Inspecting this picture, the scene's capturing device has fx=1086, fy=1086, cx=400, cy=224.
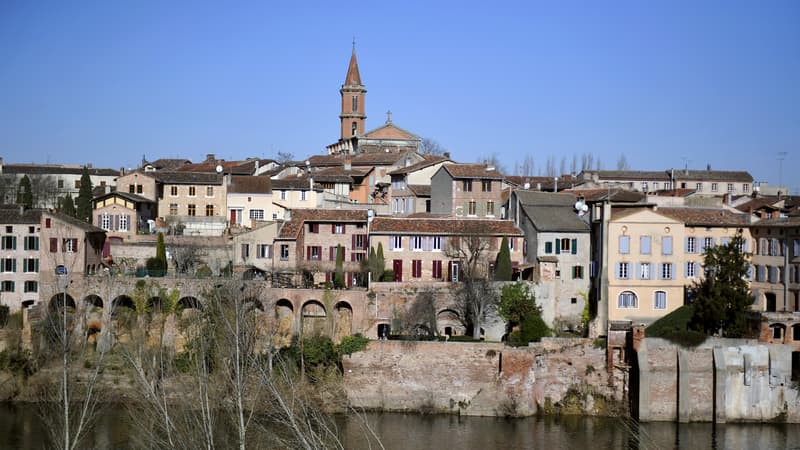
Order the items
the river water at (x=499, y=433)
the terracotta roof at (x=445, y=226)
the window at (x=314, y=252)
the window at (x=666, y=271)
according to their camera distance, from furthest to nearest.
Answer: the window at (x=314, y=252) < the terracotta roof at (x=445, y=226) < the window at (x=666, y=271) < the river water at (x=499, y=433)

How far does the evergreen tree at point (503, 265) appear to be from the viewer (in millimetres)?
52688

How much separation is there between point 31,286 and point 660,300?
3162 centimetres

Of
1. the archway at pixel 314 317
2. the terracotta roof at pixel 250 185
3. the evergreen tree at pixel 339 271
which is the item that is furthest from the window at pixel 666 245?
the terracotta roof at pixel 250 185

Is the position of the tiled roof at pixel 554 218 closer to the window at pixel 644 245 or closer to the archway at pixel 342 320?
the window at pixel 644 245

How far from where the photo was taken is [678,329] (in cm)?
4816

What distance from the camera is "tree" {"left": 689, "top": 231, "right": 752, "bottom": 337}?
156 feet

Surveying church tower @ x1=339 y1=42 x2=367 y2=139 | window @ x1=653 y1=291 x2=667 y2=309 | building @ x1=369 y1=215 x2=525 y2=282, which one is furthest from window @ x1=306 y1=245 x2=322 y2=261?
church tower @ x1=339 y1=42 x2=367 y2=139

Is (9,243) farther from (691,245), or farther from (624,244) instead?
(691,245)

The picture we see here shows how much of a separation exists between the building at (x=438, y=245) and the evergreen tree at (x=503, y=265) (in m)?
1.32

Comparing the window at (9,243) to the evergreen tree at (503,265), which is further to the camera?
the window at (9,243)

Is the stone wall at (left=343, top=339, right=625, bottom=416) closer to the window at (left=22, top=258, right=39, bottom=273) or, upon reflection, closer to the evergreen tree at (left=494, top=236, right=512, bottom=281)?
the evergreen tree at (left=494, top=236, right=512, bottom=281)

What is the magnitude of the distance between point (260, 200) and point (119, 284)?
16247 millimetres

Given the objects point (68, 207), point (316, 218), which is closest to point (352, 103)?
point (68, 207)

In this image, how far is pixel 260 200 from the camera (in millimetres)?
68688
